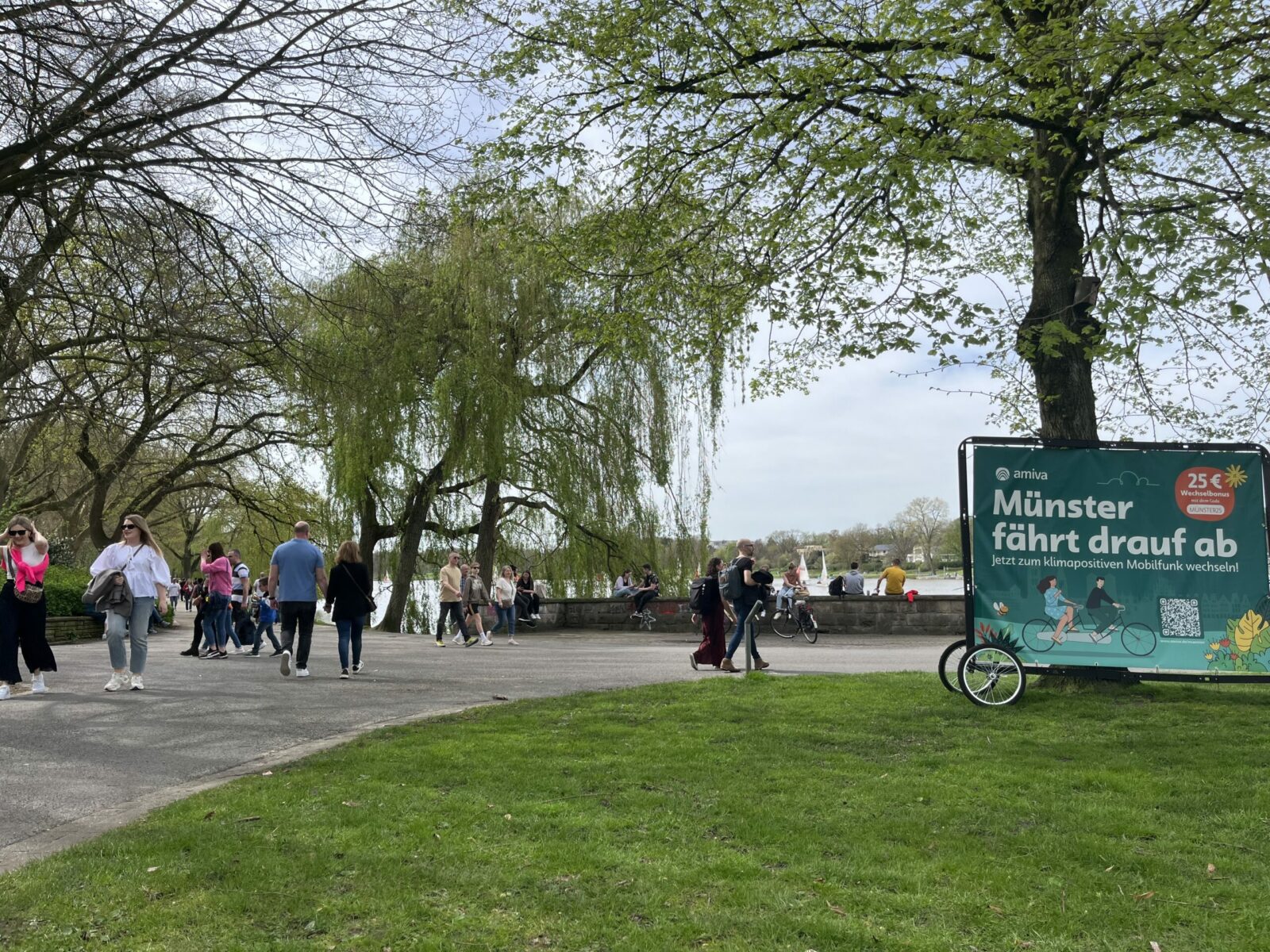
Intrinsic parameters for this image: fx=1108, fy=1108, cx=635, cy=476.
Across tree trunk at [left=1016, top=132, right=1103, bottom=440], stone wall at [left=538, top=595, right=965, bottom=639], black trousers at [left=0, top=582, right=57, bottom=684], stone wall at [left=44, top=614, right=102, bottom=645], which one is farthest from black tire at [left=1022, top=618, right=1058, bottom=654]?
stone wall at [left=44, top=614, right=102, bottom=645]

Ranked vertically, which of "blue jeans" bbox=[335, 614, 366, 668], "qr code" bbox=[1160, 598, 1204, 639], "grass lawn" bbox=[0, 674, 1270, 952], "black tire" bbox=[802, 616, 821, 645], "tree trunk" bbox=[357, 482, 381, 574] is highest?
"tree trunk" bbox=[357, 482, 381, 574]

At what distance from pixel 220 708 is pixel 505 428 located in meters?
15.2

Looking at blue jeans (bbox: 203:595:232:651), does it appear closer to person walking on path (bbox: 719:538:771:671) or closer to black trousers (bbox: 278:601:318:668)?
black trousers (bbox: 278:601:318:668)

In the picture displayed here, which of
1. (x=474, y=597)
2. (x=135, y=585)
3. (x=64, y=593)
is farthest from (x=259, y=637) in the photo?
(x=135, y=585)

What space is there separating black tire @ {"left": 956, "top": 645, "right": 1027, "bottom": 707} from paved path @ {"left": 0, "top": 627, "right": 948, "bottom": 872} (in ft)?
11.8

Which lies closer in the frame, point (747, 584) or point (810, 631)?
point (747, 584)

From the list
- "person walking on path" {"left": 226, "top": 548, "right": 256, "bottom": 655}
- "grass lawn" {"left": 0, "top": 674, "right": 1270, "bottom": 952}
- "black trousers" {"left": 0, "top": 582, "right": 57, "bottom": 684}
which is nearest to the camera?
"grass lawn" {"left": 0, "top": 674, "right": 1270, "bottom": 952}

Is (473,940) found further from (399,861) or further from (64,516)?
(64,516)

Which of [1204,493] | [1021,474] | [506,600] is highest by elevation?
[1021,474]

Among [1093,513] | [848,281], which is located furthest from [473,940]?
[848,281]

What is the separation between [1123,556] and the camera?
10.3 metres

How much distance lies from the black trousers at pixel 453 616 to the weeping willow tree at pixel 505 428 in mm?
4579

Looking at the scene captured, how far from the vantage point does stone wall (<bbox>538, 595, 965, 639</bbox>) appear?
955 inches

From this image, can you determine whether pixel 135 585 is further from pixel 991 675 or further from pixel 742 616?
pixel 991 675
